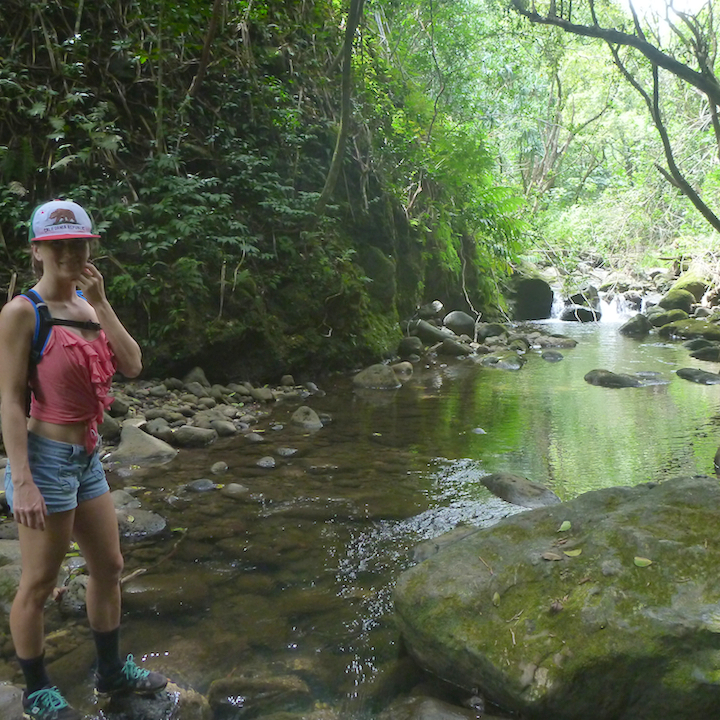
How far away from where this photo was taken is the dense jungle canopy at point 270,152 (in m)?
8.14

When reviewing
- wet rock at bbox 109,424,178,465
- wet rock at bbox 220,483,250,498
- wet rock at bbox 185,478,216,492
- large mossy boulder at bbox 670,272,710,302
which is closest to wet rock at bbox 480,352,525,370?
wet rock at bbox 109,424,178,465

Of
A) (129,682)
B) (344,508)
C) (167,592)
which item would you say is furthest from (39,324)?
(344,508)

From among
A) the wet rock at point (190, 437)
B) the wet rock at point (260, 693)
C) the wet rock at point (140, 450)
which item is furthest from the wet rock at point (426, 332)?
the wet rock at point (260, 693)

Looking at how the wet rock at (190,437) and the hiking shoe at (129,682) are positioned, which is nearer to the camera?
the hiking shoe at (129,682)

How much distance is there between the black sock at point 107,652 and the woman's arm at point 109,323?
1036mm

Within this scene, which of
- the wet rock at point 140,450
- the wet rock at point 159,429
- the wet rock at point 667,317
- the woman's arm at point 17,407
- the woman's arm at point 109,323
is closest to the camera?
the woman's arm at point 17,407

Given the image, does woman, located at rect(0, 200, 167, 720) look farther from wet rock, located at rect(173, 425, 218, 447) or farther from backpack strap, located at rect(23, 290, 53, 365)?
wet rock, located at rect(173, 425, 218, 447)

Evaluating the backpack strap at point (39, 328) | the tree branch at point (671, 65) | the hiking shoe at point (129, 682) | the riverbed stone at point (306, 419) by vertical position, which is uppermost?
the tree branch at point (671, 65)

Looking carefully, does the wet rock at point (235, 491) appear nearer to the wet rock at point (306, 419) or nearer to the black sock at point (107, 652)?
the wet rock at point (306, 419)

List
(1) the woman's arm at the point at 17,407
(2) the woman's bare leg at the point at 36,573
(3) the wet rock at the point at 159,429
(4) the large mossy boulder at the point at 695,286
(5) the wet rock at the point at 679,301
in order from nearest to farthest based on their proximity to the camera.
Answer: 1. (1) the woman's arm at the point at 17,407
2. (2) the woman's bare leg at the point at 36,573
3. (3) the wet rock at the point at 159,429
4. (5) the wet rock at the point at 679,301
5. (4) the large mossy boulder at the point at 695,286

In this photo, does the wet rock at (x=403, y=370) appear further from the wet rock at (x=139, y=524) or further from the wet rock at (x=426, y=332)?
the wet rock at (x=139, y=524)

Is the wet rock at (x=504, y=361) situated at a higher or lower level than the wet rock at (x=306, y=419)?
lower

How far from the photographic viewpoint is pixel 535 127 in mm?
29688

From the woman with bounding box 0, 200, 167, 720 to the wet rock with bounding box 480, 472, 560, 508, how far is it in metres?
3.53
